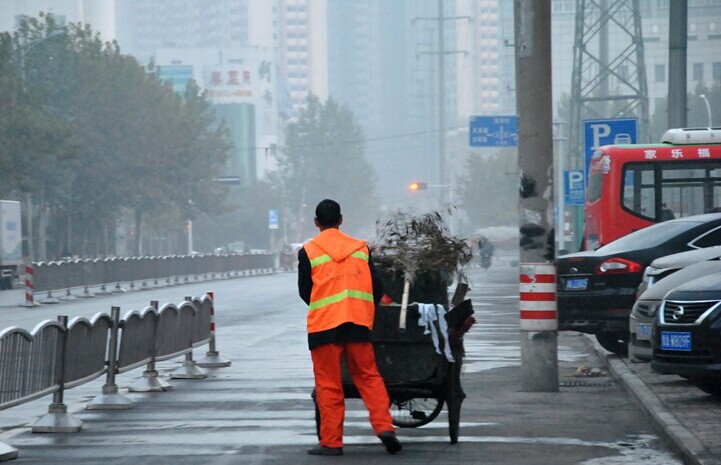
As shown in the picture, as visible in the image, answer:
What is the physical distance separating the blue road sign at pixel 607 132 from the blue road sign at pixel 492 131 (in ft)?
76.8

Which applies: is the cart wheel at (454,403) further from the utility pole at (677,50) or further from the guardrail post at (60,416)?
the utility pole at (677,50)

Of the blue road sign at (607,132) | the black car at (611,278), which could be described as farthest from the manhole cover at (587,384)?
the blue road sign at (607,132)

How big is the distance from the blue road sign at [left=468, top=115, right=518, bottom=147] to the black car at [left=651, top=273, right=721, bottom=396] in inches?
1719

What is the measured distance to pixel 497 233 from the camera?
447 feet

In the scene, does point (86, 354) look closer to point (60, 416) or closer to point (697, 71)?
point (60, 416)

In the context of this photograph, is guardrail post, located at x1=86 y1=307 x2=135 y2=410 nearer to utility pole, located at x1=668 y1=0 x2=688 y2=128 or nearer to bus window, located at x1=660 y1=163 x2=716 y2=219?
utility pole, located at x1=668 y1=0 x2=688 y2=128

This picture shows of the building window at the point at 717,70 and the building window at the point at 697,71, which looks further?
the building window at the point at 697,71

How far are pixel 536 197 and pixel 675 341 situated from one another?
3.36 m

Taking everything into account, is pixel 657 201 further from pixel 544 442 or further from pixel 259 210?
pixel 259 210

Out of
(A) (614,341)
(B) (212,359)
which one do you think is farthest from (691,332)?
(B) (212,359)

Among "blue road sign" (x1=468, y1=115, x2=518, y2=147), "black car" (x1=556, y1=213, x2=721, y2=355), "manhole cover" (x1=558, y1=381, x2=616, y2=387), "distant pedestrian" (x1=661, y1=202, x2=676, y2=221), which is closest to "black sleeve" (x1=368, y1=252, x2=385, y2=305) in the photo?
"manhole cover" (x1=558, y1=381, x2=616, y2=387)

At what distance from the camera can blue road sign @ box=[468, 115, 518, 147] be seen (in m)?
56.5

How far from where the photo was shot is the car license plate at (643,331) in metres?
13.9

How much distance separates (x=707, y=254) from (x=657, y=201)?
47.8 ft
